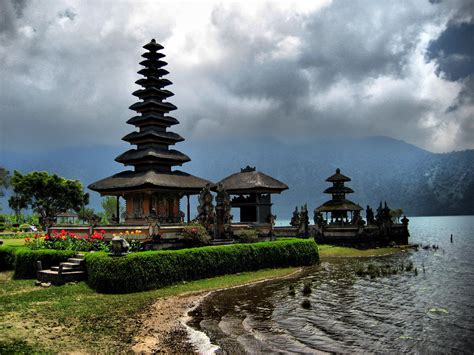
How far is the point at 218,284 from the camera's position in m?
27.5

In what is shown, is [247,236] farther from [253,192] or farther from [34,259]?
[34,259]

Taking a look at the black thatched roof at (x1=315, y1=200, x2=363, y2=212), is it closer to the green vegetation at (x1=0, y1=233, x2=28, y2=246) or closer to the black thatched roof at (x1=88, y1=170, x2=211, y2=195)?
the black thatched roof at (x1=88, y1=170, x2=211, y2=195)

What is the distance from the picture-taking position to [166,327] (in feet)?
58.0

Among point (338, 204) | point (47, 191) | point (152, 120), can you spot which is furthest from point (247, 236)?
point (47, 191)

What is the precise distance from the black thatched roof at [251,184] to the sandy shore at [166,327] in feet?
86.7

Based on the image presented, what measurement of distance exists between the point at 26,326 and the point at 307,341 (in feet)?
34.6

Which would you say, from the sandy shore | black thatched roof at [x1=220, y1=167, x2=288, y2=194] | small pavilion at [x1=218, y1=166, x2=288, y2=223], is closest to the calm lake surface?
the sandy shore

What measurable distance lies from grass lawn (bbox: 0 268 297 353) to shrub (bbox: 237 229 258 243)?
30.5 feet

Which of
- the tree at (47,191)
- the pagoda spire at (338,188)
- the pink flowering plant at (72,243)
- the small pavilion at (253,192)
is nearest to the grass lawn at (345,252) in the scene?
the small pavilion at (253,192)

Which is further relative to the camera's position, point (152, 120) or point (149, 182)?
point (152, 120)

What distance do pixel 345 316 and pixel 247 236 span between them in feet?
55.2

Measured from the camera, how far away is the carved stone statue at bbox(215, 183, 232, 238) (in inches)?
1435

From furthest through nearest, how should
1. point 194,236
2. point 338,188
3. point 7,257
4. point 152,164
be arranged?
1. point 338,188
2. point 152,164
3. point 194,236
4. point 7,257

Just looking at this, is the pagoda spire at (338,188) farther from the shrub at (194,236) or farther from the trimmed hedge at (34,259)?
the trimmed hedge at (34,259)
